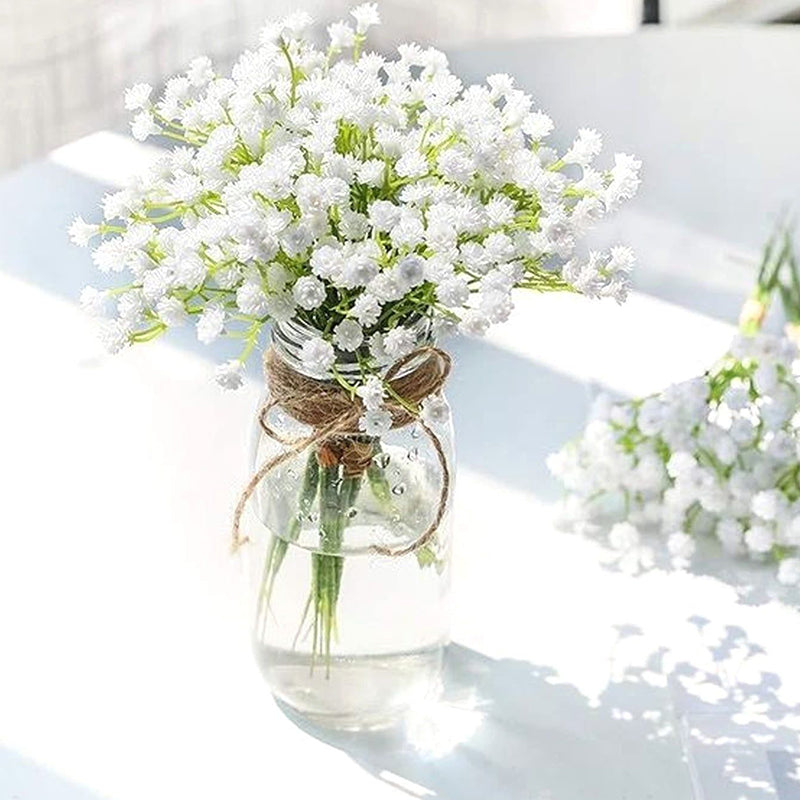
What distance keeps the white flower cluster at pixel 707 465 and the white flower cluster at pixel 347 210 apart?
0.30 m

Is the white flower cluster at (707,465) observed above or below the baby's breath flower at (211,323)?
below

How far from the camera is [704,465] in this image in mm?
1287

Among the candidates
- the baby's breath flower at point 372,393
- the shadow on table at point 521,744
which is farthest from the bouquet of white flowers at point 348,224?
the shadow on table at point 521,744

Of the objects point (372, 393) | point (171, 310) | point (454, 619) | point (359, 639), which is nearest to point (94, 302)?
point (171, 310)

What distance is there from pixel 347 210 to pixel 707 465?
0.44 m

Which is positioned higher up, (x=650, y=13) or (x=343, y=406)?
(x=343, y=406)

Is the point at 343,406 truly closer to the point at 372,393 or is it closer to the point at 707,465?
the point at 372,393

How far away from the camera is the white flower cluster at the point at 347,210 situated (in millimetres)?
926

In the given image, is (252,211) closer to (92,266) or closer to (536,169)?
(536,169)

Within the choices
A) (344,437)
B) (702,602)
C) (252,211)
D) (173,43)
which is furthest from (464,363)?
(173,43)

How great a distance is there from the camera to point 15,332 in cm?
152

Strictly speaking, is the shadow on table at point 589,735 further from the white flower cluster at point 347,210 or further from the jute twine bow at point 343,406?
the white flower cluster at point 347,210

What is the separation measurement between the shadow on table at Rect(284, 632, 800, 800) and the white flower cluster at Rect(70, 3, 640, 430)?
0.27 m

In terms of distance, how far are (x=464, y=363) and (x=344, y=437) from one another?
44 centimetres
